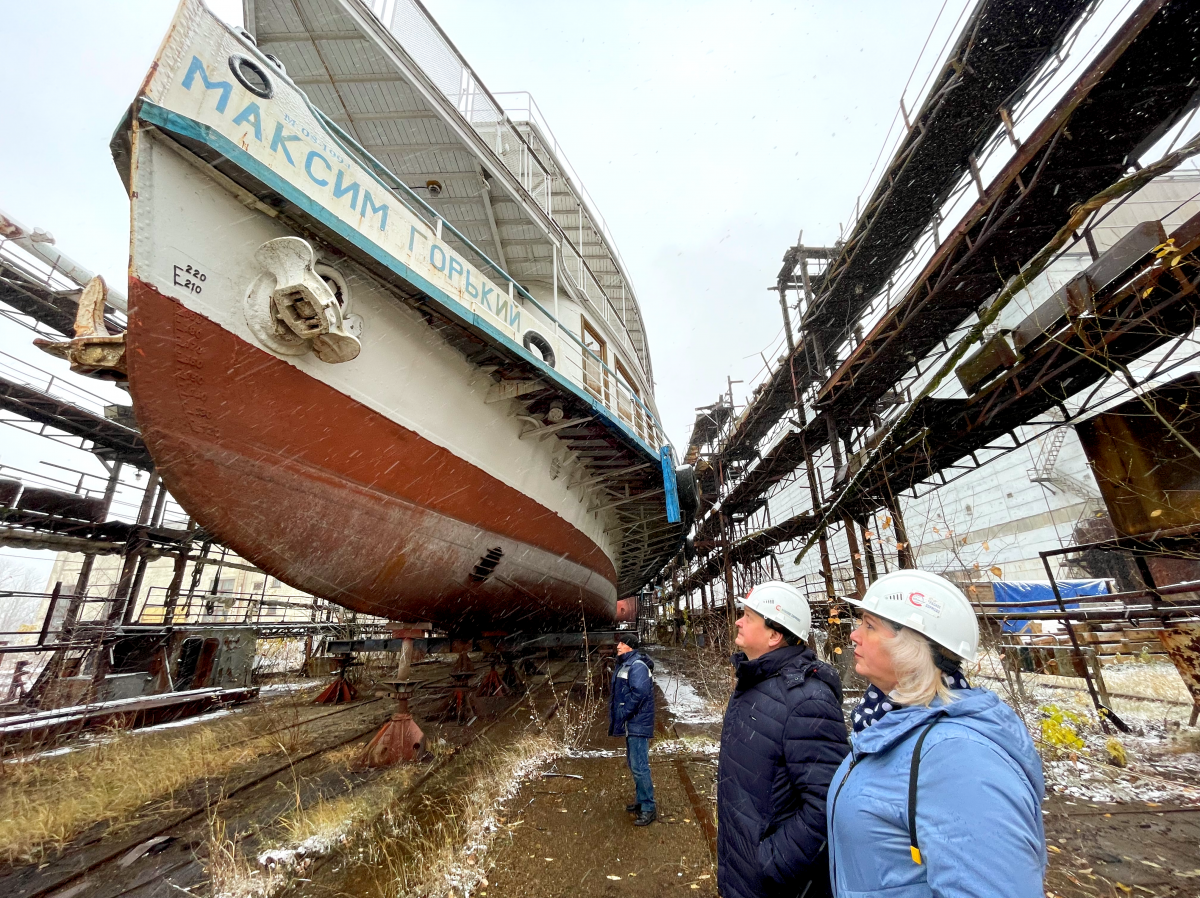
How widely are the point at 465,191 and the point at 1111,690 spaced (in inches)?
521

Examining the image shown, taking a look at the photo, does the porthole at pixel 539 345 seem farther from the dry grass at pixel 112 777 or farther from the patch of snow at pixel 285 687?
the patch of snow at pixel 285 687

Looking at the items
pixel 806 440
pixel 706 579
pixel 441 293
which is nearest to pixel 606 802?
pixel 441 293

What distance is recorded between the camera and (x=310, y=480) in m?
4.07

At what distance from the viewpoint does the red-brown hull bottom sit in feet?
11.2

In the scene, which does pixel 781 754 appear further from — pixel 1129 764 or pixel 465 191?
pixel 465 191

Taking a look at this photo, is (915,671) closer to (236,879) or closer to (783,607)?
(783,607)

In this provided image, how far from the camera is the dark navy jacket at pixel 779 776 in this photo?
1.48m

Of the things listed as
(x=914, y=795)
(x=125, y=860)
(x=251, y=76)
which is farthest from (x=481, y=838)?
(x=251, y=76)

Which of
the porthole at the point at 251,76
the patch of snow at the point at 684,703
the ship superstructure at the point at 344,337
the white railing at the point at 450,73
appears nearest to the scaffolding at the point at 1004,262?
the patch of snow at the point at 684,703

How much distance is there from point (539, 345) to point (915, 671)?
5080 mm

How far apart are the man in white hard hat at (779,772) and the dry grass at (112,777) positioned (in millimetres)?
4548

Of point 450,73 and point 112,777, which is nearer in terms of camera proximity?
point 112,777

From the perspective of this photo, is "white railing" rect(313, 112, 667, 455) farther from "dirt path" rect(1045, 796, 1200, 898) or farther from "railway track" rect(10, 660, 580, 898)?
"dirt path" rect(1045, 796, 1200, 898)

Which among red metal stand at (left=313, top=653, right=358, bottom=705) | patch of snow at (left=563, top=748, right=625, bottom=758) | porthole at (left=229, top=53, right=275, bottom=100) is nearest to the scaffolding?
patch of snow at (left=563, top=748, right=625, bottom=758)
